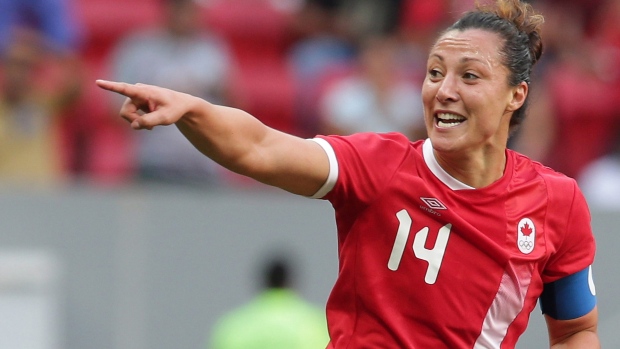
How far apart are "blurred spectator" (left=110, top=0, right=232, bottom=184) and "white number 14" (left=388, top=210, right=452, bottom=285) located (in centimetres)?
397

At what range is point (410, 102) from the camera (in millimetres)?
7953

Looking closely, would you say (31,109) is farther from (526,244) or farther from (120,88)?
(120,88)

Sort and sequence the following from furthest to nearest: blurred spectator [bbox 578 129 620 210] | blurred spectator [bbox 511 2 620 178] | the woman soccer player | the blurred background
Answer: blurred spectator [bbox 511 2 620 178] → blurred spectator [bbox 578 129 620 210] → the blurred background → the woman soccer player

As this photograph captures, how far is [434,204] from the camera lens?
11.2 ft

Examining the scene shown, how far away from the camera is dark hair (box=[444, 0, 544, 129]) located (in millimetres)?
3494

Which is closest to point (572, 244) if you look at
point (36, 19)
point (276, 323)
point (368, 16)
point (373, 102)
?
point (276, 323)

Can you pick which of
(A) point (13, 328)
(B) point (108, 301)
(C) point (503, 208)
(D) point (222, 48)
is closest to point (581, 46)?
(D) point (222, 48)

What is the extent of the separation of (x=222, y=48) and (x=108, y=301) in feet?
7.20

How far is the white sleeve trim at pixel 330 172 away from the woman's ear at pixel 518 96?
62 centimetres

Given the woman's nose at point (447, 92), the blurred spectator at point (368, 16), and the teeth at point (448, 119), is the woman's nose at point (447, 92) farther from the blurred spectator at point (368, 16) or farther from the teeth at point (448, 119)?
the blurred spectator at point (368, 16)

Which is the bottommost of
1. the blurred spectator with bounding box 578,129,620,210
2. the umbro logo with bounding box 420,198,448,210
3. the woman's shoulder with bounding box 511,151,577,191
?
the blurred spectator with bounding box 578,129,620,210

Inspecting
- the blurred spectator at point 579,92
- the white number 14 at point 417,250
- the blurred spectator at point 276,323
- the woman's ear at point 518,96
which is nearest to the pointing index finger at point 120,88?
the white number 14 at point 417,250

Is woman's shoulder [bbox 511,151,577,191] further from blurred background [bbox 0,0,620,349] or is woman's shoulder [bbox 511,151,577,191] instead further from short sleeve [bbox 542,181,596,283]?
blurred background [bbox 0,0,620,349]

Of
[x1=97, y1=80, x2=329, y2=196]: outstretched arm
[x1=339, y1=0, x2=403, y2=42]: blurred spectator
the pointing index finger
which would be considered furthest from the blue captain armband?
[x1=339, y1=0, x2=403, y2=42]: blurred spectator
